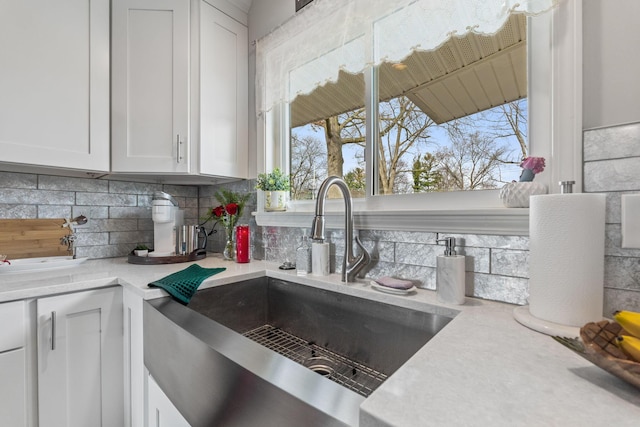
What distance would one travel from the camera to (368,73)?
1.29 m

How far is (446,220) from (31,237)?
1.93 metres

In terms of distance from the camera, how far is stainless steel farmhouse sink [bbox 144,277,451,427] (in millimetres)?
463

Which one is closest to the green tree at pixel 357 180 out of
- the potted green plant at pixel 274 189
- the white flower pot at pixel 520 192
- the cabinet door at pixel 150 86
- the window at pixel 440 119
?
the window at pixel 440 119

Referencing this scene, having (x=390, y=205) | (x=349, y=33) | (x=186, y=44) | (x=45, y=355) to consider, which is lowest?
(x=45, y=355)

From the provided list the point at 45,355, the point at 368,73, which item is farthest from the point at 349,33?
the point at 45,355

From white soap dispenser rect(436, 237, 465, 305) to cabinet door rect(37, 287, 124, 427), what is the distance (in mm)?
1218

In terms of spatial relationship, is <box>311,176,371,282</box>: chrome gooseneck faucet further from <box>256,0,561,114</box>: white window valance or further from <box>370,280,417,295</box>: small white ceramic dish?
<box>256,0,561,114</box>: white window valance

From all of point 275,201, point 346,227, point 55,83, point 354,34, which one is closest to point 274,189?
point 275,201

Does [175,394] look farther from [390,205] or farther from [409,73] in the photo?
[409,73]

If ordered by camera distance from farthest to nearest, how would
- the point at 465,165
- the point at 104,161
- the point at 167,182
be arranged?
the point at 167,182 → the point at 104,161 → the point at 465,165

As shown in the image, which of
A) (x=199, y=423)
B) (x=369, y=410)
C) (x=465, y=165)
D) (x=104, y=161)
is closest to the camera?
(x=369, y=410)

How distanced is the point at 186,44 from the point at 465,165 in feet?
4.89

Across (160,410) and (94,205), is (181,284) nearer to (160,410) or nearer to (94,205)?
(160,410)

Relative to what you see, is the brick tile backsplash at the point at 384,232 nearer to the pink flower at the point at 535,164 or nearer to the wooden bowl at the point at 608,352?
the pink flower at the point at 535,164
